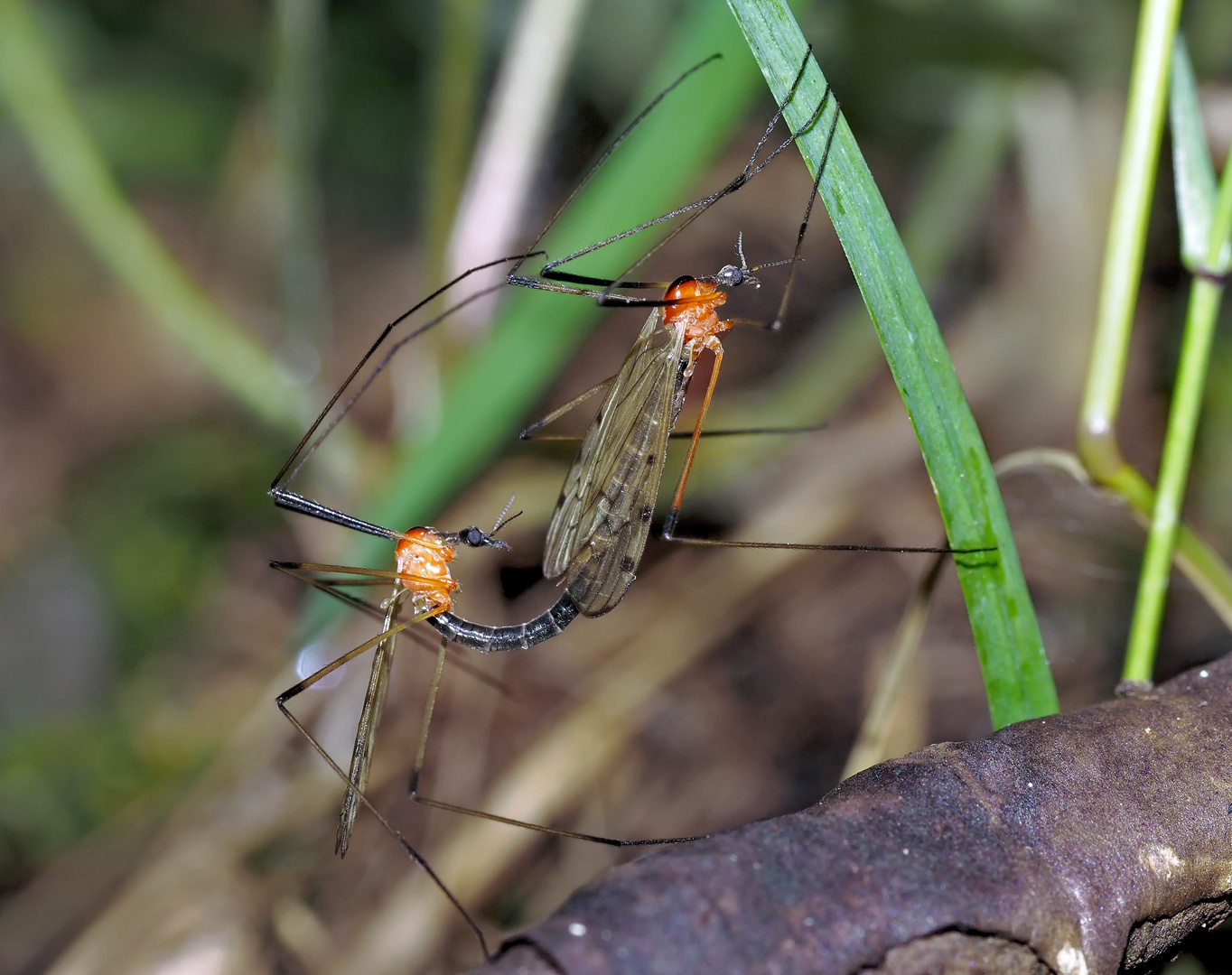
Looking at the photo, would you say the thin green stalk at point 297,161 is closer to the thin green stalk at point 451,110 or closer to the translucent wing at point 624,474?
the thin green stalk at point 451,110

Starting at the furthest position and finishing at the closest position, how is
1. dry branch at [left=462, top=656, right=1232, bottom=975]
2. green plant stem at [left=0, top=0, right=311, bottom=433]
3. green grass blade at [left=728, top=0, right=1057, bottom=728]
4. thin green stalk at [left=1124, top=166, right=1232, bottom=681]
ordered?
green plant stem at [left=0, top=0, right=311, bottom=433], thin green stalk at [left=1124, top=166, right=1232, bottom=681], green grass blade at [left=728, top=0, right=1057, bottom=728], dry branch at [left=462, top=656, right=1232, bottom=975]

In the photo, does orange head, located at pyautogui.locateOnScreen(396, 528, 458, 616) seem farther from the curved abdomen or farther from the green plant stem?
the green plant stem

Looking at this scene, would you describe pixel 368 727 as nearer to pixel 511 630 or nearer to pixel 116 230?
pixel 511 630

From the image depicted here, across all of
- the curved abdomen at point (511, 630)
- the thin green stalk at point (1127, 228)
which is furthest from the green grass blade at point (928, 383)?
the curved abdomen at point (511, 630)

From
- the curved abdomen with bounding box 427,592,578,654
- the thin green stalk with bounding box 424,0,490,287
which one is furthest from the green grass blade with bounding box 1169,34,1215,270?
the thin green stalk with bounding box 424,0,490,287

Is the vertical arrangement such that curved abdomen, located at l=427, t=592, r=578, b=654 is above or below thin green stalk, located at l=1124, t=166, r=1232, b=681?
below
